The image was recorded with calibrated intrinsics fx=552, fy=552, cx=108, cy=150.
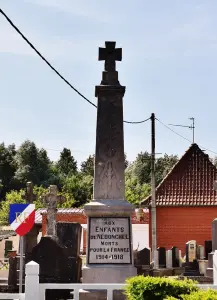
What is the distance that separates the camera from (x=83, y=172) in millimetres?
97562

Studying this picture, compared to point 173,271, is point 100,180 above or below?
above

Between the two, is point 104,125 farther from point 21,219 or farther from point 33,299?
point 33,299

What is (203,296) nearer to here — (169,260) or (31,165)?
(169,260)

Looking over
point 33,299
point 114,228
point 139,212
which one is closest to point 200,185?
point 139,212

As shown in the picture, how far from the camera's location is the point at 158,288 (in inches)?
319

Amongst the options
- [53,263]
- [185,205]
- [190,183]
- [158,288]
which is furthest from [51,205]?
[190,183]

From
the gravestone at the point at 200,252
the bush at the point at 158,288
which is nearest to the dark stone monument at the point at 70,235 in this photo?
the bush at the point at 158,288

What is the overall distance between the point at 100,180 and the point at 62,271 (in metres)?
3.55

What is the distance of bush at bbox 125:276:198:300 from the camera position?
7986 mm

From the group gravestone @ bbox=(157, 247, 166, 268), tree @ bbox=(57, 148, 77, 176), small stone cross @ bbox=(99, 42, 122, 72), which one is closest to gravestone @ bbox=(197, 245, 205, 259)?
gravestone @ bbox=(157, 247, 166, 268)

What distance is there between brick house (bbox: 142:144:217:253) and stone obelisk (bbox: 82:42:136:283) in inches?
668

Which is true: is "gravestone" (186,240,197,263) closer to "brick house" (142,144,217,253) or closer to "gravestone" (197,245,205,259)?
"gravestone" (197,245,205,259)

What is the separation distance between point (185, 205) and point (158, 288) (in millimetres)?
21882

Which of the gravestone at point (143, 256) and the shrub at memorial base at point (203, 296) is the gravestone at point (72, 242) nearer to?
the gravestone at point (143, 256)
